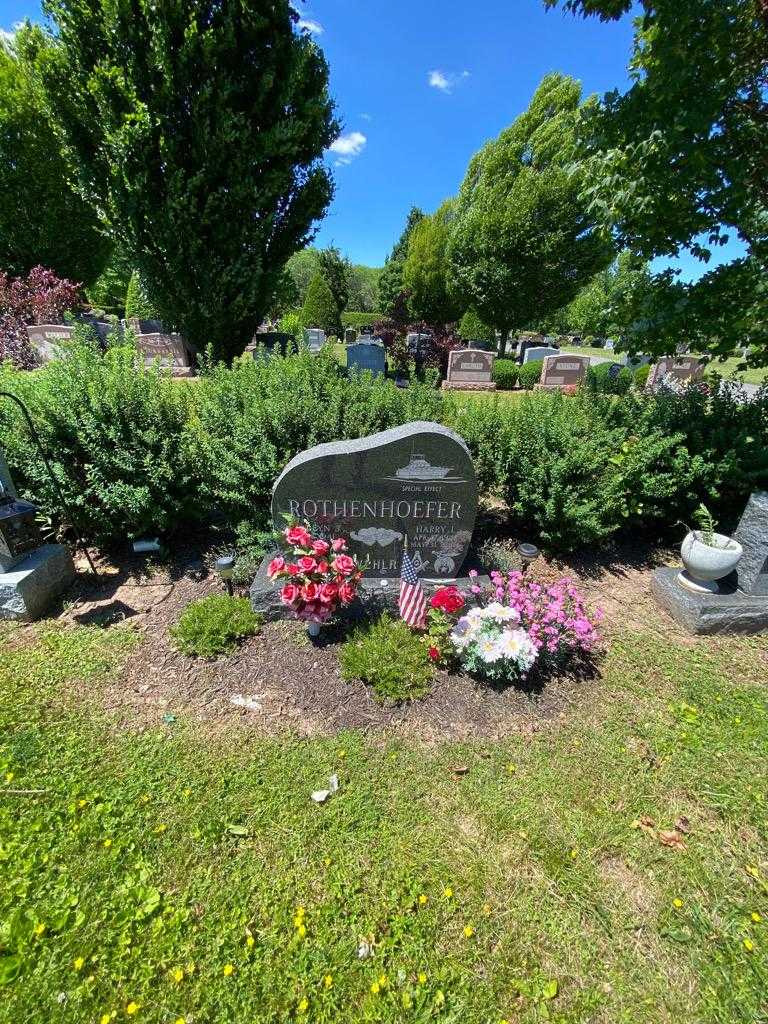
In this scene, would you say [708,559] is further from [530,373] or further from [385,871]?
[530,373]

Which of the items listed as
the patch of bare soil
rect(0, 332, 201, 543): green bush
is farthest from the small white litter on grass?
rect(0, 332, 201, 543): green bush

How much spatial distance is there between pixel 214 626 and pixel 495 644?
2332 mm

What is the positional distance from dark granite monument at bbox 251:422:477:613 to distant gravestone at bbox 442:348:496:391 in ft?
43.2

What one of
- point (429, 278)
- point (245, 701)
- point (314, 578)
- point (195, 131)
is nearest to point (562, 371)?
point (429, 278)

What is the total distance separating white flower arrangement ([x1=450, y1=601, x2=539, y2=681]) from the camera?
3.20 meters

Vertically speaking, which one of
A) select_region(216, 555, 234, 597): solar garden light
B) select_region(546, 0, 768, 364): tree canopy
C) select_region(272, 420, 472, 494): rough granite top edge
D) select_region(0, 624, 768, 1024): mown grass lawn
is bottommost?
select_region(0, 624, 768, 1024): mown grass lawn

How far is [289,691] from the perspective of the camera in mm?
3273

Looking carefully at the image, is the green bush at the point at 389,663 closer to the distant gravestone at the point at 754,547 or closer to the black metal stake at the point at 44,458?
the black metal stake at the point at 44,458

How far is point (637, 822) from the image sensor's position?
2.46 meters

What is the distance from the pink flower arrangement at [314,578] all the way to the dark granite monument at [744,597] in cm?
317

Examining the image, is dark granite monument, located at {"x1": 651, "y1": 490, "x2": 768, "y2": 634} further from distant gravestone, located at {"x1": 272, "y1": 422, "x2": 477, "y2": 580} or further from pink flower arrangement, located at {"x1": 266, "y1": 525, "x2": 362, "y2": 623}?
pink flower arrangement, located at {"x1": 266, "y1": 525, "x2": 362, "y2": 623}

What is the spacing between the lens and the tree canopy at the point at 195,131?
7484 mm

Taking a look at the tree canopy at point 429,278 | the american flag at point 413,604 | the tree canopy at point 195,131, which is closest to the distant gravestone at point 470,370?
the tree canopy at point 195,131

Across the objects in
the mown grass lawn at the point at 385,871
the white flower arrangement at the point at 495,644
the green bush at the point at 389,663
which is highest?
the white flower arrangement at the point at 495,644
